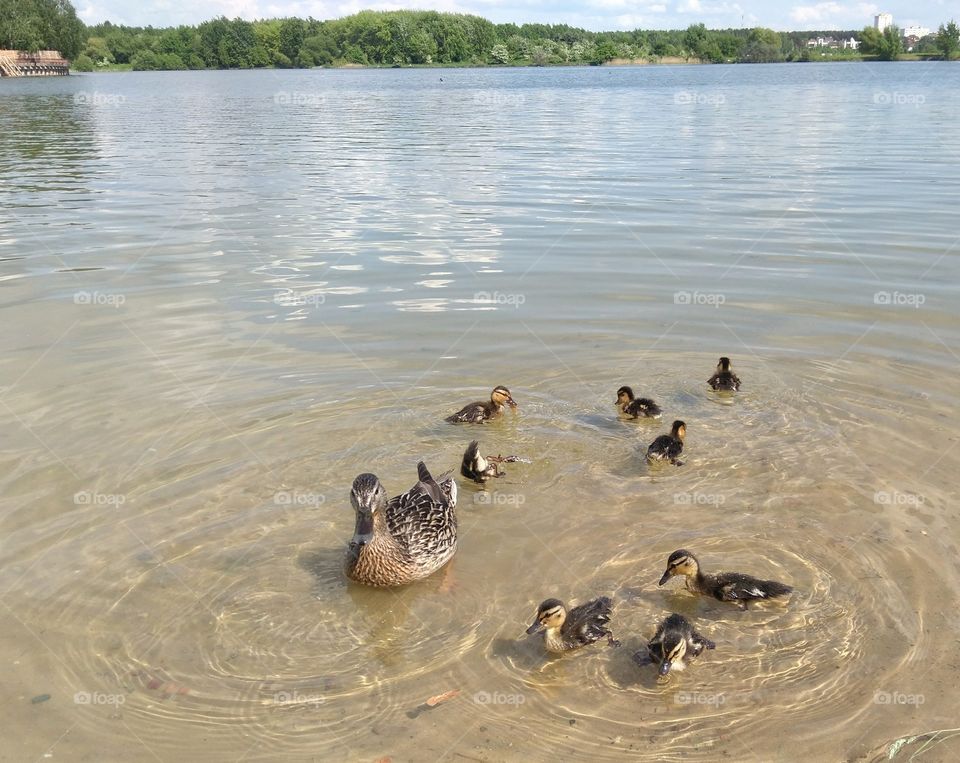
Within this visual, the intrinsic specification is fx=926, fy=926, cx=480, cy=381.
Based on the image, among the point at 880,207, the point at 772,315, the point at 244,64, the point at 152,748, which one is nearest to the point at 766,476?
the point at 772,315

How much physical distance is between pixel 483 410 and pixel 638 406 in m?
1.52

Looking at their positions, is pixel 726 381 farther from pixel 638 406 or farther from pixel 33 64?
pixel 33 64

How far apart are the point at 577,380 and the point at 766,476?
8.73 ft

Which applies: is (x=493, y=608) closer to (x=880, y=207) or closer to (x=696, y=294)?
(x=696, y=294)

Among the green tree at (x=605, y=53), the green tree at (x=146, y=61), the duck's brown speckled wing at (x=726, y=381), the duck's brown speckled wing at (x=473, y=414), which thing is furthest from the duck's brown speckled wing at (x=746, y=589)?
the green tree at (x=146, y=61)

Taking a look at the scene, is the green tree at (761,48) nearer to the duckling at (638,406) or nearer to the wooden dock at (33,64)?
the wooden dock at (33,64)

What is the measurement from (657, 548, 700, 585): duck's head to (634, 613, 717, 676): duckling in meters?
0.55

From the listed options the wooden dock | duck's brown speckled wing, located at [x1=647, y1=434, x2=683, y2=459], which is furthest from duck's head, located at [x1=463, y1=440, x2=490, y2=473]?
the wooden dock

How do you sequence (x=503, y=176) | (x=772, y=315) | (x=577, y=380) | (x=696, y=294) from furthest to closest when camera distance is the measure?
(x=503, y=176)
(x=696, y=294)
(x=772, y=315)
(x=577, y=380)

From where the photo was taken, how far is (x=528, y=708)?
534 cm

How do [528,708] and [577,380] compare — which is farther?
[577,380]

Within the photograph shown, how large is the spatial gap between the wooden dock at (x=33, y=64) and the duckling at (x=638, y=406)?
361ft

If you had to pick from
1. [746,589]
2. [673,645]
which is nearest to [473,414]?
[746,589]

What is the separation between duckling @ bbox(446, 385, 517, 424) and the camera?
879 centimetres
